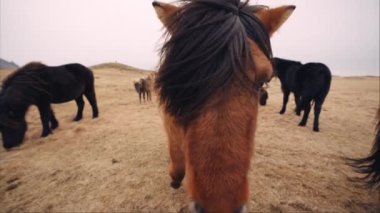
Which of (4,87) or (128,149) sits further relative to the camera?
(4,87)

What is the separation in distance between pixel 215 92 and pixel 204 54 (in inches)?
11.3

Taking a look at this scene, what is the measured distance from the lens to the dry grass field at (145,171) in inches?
107

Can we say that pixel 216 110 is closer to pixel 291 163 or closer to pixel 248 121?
pixel 248 121

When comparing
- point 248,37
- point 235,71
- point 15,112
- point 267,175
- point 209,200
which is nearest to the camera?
point 209,200

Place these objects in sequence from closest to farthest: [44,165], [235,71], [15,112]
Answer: [235,71] < [44,165] < [15,112]

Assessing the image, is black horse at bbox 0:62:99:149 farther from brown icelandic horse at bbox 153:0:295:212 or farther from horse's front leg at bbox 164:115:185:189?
brown icelandic horse at bbox 153:0:295:212

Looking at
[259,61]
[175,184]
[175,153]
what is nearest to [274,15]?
[259,61]

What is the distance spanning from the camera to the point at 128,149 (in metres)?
4.34

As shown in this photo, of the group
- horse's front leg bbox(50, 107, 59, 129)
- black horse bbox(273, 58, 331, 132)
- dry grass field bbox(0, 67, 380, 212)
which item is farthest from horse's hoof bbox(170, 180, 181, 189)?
horse's front leg bbox(50, 107, 59, 129)

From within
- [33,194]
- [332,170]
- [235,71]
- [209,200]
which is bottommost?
[33,194]

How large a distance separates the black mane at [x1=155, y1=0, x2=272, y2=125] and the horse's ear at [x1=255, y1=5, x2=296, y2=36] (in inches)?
14.0

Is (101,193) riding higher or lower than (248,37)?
lower

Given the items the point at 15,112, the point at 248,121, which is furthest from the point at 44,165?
the point at 248,121

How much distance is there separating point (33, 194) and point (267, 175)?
3.58 meters
